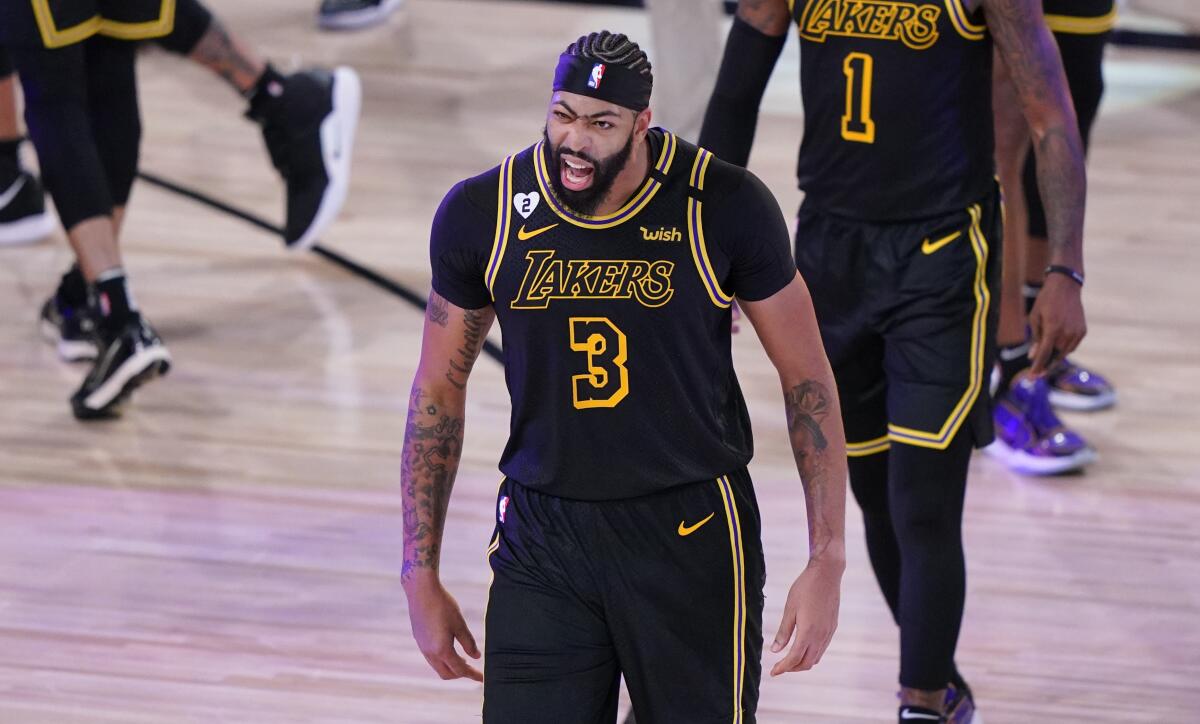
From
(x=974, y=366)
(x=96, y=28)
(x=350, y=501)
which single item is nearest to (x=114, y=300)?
(x=96, y=28)

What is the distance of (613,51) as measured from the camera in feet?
7.29

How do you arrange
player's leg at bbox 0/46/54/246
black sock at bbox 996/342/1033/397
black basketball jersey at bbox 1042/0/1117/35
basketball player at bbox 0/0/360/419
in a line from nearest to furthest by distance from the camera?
black basketball jersey at bbox 1042/0/1117/35, basketball player at bbox 0/0/360/419, black sock at bbox 996/342/1033/397, player's leg at bbox 0/46/54/246

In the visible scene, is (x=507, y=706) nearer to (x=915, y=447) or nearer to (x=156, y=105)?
(x=915, y=447)

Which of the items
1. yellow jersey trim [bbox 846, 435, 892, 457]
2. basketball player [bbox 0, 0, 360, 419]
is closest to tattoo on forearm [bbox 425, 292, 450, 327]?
yellow jersey trim [bbox 846, 435, 892, 457]

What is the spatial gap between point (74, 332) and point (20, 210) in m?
1.05

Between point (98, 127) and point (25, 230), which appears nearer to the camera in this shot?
point (98, 127)

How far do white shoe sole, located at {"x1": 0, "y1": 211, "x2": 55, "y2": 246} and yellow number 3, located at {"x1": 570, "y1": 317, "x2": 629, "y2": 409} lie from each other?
4089 millimetres

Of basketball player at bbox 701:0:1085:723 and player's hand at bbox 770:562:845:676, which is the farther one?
basketball player at bbox 701:0:1085:723

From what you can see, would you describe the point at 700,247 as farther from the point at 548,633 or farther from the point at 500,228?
the point at 548,633

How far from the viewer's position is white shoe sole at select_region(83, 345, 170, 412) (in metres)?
4.50

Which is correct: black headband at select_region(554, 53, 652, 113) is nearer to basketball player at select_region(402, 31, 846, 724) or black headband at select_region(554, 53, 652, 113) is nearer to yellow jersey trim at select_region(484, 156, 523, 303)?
basketball player at select_region(402, 31, 846, 724)

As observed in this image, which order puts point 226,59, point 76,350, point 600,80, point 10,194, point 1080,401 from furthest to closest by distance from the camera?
point 10,194
point 226,59
point 76,350
point 1080,401
point 600,80

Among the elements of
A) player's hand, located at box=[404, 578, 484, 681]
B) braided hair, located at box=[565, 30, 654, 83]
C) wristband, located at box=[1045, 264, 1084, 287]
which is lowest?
player's hand, located at box=[404, 578, 484, 681]

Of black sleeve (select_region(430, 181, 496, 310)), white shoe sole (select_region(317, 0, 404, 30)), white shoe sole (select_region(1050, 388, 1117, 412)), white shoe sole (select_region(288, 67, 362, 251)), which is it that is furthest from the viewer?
white shoe sole (select_region(317, 0, 404, 30))
